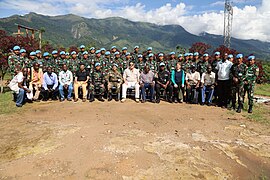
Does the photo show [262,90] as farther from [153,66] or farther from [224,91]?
[153,66]

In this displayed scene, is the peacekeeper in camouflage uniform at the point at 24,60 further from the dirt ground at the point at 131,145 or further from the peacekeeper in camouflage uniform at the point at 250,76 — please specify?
the peacekeeper in camouflage uniform at the point at 250,76

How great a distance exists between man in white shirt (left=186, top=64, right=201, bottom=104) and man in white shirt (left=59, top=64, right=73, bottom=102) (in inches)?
172

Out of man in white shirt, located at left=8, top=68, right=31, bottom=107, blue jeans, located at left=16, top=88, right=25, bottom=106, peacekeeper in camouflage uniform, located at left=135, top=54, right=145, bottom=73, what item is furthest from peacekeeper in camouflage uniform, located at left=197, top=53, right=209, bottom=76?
blue jeans, located at left=16, top=88, right=25, bottom=106

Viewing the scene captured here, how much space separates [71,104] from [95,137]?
3.36m

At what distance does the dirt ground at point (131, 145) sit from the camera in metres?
3.46

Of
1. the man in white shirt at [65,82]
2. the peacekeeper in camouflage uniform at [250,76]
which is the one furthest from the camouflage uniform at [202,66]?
the man in white shirt at [65,82]

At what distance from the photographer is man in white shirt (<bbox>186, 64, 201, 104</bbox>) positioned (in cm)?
806

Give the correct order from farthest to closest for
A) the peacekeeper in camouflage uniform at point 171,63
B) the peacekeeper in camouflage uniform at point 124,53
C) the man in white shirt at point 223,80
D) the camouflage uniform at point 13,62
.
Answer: the peacekeeper in camouflage uniform at point 124,53 → the peacekeeper in camouflage uniform at point 171,63 → the camouflage uniform at point 13,62 → the man in white shirt at point 223,80

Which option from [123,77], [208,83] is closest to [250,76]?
[208,83]

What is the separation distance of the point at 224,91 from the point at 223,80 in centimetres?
41

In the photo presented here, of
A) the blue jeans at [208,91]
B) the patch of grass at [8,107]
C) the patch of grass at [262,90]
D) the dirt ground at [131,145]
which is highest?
the blue jeans at [208,91]

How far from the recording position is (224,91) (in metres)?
7.73

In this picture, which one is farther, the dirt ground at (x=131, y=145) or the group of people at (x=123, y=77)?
the group of people at (x=123, y=77)

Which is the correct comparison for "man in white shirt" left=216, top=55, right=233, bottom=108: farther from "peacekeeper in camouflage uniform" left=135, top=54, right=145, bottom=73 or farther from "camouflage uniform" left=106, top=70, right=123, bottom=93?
"camouflage uniform" left=106, top=70, right=123, bottom=93
